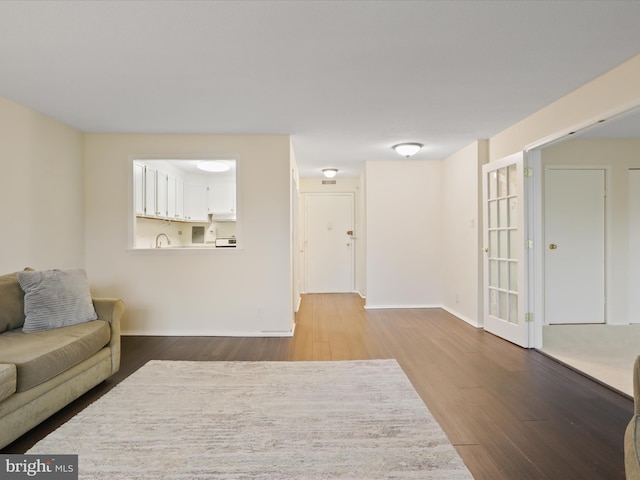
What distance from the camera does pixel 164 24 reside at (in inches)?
79.3

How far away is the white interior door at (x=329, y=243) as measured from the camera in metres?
7.23

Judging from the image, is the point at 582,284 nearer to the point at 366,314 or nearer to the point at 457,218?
the point at 457,218

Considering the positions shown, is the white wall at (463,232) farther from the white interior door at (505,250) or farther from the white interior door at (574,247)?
the white interior door at (574,247)

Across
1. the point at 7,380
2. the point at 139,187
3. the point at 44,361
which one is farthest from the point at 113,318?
the point at 139,187

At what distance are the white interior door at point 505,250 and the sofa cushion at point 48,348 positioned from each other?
13.1 feet

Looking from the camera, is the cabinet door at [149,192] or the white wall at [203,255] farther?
the cabinet door at [149,192]

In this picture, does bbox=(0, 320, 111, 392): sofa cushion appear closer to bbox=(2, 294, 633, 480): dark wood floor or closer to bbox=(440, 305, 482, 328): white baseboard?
bbox=(2, 294, 633, 480): dark wood floor

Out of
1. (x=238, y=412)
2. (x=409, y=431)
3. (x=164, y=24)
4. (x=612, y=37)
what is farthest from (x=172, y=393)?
(x=612, y=37)

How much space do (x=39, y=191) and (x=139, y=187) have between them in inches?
46.7

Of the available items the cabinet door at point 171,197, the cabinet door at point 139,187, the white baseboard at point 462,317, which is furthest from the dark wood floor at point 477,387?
the cabinet door at point 171,197

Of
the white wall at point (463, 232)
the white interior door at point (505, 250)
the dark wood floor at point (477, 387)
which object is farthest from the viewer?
the white wall at point (463, 232)

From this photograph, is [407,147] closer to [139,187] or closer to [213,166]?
[213,166]

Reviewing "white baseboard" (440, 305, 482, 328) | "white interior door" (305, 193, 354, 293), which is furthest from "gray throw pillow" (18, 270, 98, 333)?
"white interior door" (305, 193, 354, 293)

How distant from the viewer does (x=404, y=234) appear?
5.63 m
